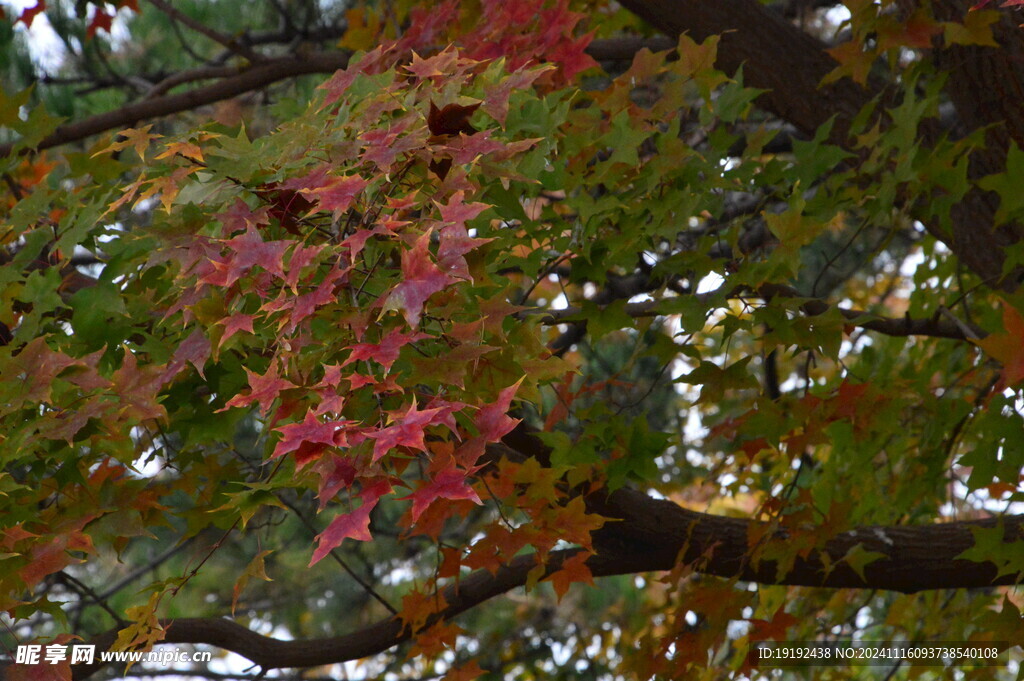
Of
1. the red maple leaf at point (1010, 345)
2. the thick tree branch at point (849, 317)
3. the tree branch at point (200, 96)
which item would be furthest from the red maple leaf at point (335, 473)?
the tree branch at point (200, 96)

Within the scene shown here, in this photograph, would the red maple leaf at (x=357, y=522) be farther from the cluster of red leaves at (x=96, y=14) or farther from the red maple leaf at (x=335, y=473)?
the cluster of red leaves at (x=96, y=14)

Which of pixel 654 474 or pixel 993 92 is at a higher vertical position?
pixel 993 92

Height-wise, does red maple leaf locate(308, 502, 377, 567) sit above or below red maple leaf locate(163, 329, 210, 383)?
below

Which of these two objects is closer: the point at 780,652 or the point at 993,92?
the point at 993,92

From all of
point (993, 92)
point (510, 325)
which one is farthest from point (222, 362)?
point (993, 92)

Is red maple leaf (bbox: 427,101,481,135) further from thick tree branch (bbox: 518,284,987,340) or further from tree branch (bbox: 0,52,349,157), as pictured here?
tree branch (bbox: 0,52,349,157)

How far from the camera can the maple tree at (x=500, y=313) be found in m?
1.21

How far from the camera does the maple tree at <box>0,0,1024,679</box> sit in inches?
47.6

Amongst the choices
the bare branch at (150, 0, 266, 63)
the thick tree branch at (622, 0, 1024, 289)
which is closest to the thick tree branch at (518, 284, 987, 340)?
the thick tree branch at (622, 0, 1024, 289)

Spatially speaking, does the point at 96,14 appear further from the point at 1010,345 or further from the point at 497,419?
the point at 1010,345

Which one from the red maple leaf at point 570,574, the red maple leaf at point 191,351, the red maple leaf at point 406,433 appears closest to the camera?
the red maple leaf at point 406,433

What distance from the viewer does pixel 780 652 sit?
246 cm

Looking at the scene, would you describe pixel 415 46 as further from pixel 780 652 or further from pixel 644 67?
pixel 780 652

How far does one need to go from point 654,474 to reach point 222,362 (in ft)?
2.63
